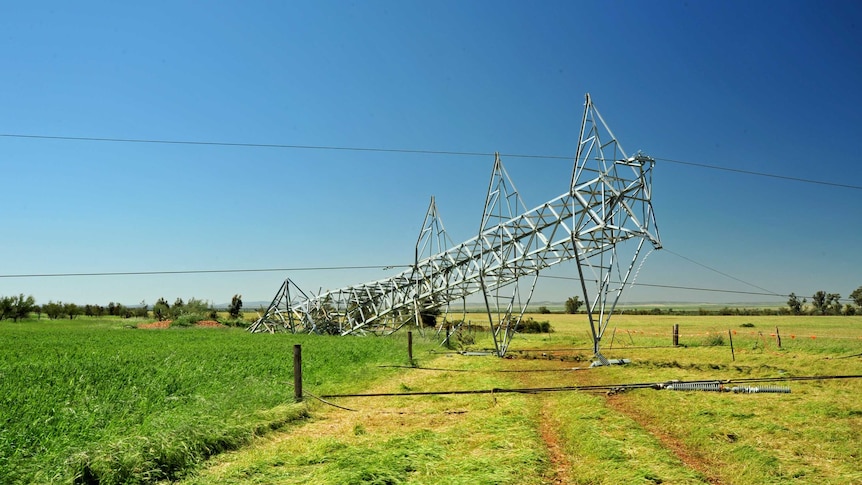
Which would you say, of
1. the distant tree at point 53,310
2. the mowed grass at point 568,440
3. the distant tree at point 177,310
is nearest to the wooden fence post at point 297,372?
the mowed grass at point 568,440

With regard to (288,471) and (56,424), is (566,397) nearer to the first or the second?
(288,471)

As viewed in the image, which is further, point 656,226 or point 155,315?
point 155,315

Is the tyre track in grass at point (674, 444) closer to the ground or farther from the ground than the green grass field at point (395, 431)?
closer to the ground

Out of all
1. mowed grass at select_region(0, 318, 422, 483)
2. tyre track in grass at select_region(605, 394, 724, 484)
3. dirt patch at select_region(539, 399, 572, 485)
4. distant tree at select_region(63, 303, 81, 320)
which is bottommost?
tyre track in grass at select_region(605, 394, 724, 484)

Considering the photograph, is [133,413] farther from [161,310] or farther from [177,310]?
[161,310]

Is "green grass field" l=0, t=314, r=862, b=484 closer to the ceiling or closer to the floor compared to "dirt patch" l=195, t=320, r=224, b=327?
closer to the floor

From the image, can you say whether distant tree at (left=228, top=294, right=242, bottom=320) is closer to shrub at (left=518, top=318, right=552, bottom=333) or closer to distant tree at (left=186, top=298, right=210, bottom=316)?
distant tree at (left=186, top=298, right=210, bottom=316)

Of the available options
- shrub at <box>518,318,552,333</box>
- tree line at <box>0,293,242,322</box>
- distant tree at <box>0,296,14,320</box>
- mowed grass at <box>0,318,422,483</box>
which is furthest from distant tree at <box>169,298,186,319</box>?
mowed grass at <box>0,318,422,483</box>

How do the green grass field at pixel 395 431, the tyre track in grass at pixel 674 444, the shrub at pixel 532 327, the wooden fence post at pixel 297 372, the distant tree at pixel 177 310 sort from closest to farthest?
the green grass field at pixel 395 431 < the tyre track in grass at pixel 674 444 < the wooden fence post at pixel 297 372 < the shrub at pixel 532 327 < the distant tree at pixel 177 310

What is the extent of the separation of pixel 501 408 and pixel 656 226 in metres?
10.7

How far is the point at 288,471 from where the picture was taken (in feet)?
22.3

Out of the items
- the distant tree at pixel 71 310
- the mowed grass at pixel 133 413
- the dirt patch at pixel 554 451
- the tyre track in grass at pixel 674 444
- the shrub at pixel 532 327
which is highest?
the distant tree at pixel 71 310

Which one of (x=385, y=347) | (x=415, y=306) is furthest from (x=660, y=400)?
(x=415, y=306)

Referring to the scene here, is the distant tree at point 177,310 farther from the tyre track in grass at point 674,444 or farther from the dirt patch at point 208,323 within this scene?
the tyre track in grass at point 674,444
